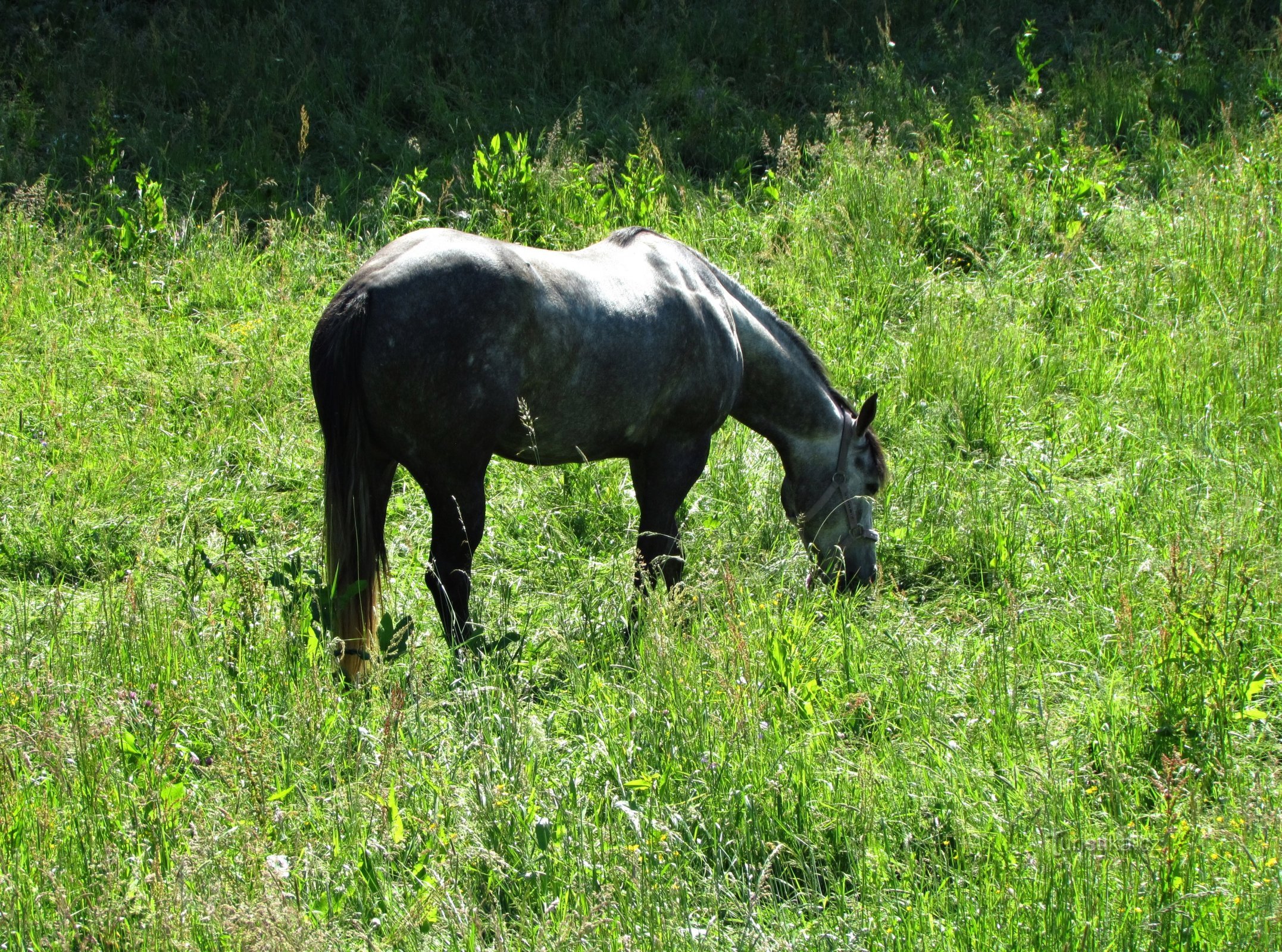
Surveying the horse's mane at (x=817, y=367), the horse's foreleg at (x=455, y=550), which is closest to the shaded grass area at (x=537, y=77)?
the horse's mane at (x=817, y=367)

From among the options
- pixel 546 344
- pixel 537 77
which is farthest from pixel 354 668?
pixel 537 77

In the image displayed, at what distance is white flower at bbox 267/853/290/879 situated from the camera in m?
2.21

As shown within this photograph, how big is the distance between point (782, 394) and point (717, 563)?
921 mm

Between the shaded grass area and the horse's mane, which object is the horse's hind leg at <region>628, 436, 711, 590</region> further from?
the shaded grass area

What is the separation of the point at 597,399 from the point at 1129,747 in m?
2.09

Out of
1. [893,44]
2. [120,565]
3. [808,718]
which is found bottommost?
[120,565]

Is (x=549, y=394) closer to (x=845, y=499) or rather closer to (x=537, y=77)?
(x=845, y=499)

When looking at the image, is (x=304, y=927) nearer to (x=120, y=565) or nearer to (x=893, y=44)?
(x=120, y=565)

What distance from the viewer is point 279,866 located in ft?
7.45

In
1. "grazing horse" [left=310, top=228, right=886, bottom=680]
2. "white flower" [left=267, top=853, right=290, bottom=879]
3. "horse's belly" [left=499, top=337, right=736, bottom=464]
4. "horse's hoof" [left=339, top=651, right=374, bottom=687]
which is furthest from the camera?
"horse's belly" [left=499, top=337, right=736, bottom=464]

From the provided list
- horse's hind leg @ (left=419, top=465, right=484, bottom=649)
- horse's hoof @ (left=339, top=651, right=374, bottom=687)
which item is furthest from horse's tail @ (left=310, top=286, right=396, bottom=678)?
horse's hind leg @ (left=419, top=465, right=484, bottom=649)

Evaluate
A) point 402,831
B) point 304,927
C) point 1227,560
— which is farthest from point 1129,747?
point 304,927

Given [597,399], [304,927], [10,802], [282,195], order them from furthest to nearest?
1. [282,195]
2. [597,399]
3. [10,802]
4. [304,927]

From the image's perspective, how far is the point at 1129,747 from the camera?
3.13m
